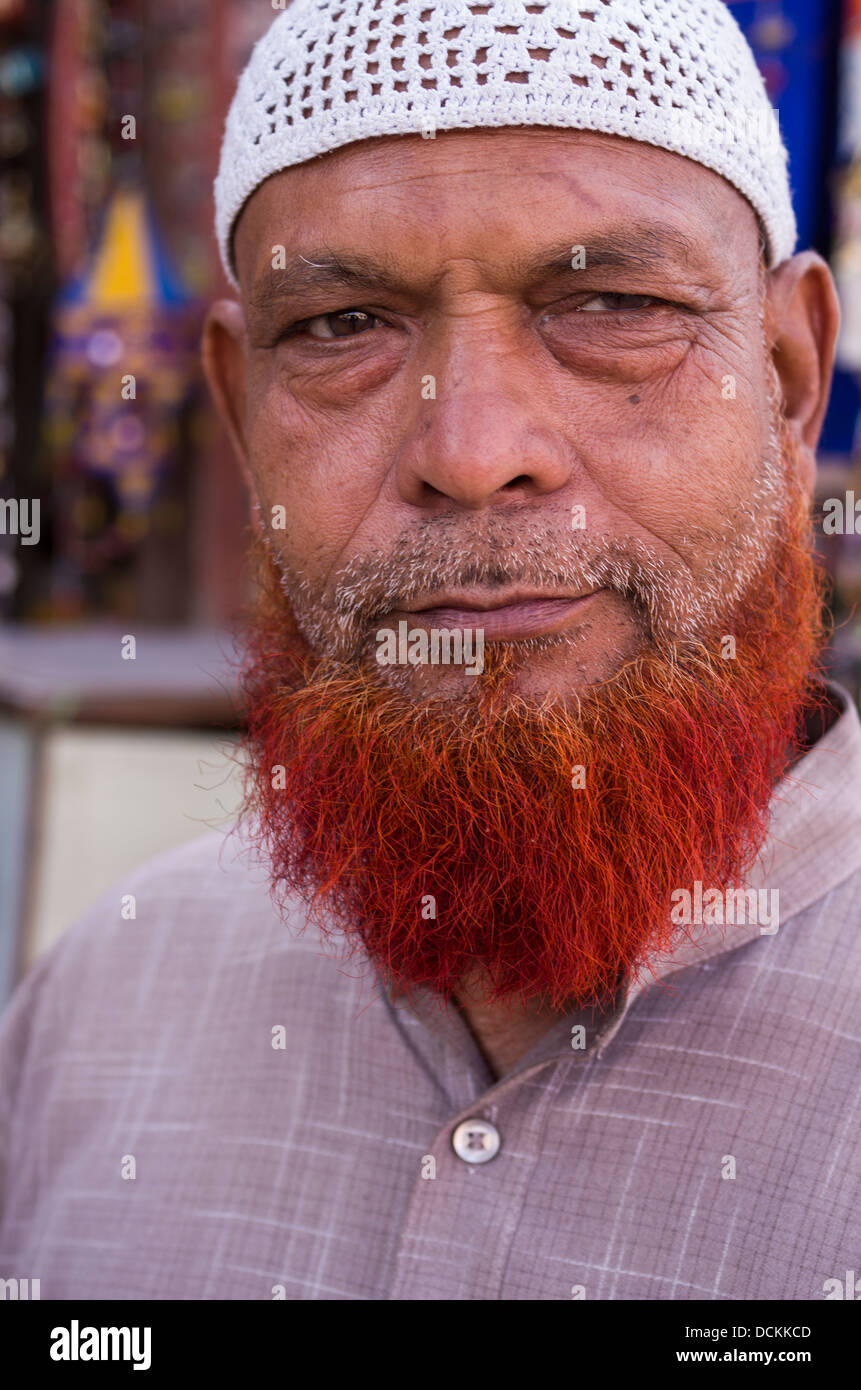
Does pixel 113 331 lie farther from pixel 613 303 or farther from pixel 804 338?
pixel 613 303

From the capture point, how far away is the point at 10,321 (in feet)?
19.7

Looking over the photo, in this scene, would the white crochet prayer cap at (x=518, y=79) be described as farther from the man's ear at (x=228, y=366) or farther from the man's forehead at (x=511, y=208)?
the man's ear at (x=228, y=366)

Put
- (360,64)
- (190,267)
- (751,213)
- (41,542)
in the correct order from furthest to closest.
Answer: (41,542) < (190,267) < (751,213) < (360,64)

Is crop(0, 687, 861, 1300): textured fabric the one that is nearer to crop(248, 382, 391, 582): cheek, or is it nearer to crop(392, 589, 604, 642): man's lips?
crop(392, 589, 604, 642): man's lips

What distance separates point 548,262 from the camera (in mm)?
1276

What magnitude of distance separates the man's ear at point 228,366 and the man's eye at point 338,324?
1.01 ft

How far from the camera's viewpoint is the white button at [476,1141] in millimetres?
1308

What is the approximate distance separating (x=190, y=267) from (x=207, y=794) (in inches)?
147

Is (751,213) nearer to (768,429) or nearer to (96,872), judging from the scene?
(768,429)

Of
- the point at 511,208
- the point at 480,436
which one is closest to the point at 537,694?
the point at 480,436

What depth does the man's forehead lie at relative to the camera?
1267 millimetres

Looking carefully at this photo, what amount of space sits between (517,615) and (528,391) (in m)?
0.25

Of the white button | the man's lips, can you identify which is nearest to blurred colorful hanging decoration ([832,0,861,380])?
the man's lips
